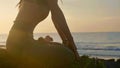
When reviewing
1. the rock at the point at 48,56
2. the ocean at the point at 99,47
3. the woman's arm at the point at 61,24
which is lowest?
the rock at the point at 48,56

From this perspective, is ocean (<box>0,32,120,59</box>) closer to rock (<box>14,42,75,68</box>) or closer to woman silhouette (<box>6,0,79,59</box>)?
woman silhouette (<box>6,0,79,59</box>)

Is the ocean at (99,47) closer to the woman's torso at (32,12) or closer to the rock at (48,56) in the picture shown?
the woman's torso at (32,12)

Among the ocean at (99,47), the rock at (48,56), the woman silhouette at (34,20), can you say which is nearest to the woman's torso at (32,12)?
the woman silhouette at (34,20)

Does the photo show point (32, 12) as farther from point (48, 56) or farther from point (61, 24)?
point (48, 56)

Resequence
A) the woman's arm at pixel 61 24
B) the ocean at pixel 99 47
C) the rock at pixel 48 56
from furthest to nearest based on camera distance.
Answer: the ocean at pixel 99 47, the woman's arm at pixel 61 24, the rock at pixel 48 56

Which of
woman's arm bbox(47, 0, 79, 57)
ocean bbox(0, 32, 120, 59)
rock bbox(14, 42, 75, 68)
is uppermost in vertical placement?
ocean bbox(0, 32, 120, 59)

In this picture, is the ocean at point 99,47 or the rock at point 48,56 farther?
the ocean at point 99,47

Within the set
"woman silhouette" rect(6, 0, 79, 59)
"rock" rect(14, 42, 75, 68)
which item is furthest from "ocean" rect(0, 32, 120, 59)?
"rock" rect(14, 42, 75, 68)

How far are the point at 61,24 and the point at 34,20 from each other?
294mm

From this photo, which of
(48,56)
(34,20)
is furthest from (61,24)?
(48,56)

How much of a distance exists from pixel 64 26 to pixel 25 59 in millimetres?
531

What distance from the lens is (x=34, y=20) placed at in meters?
3.35

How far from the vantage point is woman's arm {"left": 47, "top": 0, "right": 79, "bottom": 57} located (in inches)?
128

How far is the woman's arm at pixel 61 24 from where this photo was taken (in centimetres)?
326
